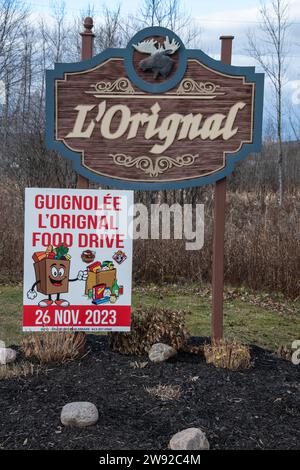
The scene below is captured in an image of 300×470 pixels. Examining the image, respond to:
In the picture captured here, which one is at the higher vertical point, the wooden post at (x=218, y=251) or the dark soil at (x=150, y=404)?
the wooden post at (x=218, y=251)

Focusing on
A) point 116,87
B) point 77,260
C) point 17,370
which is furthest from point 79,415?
point 116,87

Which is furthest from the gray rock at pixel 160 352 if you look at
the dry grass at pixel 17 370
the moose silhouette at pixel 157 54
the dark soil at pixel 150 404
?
the moose silhouette at pixel 157 54

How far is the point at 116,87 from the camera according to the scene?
493 cm

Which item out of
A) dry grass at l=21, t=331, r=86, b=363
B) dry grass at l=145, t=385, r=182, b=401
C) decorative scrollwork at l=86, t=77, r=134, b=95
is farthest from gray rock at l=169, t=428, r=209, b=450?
decorative scrollwork at l=86, t=77, r=134, b=95

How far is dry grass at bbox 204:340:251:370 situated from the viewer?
4723 mm

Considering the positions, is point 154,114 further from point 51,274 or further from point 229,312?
point 229,312

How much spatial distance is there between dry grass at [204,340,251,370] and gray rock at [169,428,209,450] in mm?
1364

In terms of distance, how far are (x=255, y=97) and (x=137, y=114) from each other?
1029 millimetres

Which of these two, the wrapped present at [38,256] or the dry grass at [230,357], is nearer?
the dry grass at [230,357]

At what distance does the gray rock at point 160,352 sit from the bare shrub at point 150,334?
88 mm

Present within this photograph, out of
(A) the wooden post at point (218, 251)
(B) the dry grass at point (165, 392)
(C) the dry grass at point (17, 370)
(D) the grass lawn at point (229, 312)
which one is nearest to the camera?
(B) the dry grass at point (165, 392)

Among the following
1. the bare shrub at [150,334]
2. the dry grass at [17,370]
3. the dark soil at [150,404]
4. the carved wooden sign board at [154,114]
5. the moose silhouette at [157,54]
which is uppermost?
the moose silhouette at [157,54]

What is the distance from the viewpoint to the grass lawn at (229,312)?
675 cm

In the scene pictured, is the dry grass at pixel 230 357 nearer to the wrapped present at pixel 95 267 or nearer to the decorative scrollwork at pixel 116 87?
the wrapped present at pixel 95 267
